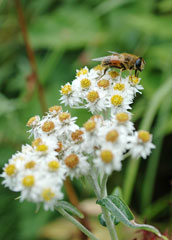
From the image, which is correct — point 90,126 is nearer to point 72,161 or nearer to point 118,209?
point 72,161

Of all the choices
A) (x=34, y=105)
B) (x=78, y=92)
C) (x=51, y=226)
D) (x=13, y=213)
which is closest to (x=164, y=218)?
(x=51, y=226)

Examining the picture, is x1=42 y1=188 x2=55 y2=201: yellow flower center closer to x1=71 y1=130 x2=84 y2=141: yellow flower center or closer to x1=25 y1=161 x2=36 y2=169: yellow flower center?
x1=25 y1=161 x2=36 y2=169: yellow flower center

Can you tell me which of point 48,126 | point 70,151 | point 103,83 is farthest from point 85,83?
point 70,151

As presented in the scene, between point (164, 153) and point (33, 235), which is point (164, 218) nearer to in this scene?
point (164, 153)

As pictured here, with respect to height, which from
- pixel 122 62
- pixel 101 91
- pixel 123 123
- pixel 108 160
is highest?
pixel 122 62

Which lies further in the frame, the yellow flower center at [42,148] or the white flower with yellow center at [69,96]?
the white flower with yellow center at [69,96]

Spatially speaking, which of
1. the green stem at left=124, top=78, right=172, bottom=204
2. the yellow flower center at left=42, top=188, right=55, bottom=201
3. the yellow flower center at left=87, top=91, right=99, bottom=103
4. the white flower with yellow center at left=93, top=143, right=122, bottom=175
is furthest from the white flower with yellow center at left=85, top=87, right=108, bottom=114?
the green stem at left=124, top=78, right=172, bottom=204

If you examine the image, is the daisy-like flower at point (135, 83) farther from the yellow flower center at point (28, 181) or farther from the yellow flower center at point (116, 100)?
the yellow flower center at point (28, 181)

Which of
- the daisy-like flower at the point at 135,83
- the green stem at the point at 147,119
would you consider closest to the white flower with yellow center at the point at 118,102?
Result: the daisy-like flower at the point at 135,83
